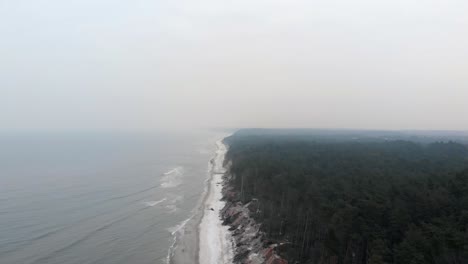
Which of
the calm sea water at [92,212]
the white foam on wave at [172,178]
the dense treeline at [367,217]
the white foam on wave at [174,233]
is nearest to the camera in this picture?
the dense treeline at [367,217]

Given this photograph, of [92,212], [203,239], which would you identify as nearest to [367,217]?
[203,239]

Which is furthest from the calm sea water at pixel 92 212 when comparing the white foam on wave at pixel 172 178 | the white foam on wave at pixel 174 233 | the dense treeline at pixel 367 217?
the dense treeline at pixel 367 217

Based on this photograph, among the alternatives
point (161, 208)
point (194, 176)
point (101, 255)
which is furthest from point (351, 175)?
point (194, 176)

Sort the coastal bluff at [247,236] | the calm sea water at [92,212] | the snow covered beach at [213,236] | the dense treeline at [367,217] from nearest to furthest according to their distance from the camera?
1. the dense treeline at [367,217]
2. the coastal bluff at [247,236]
3. the snow covered beach at [213,236]
4. the calm sea water at [92,212]

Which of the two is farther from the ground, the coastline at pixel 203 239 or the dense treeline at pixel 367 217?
the dense treeline at pixel 367 217

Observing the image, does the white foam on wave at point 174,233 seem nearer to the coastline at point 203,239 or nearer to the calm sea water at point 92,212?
the coastline at point 203,239

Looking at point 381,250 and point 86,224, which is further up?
point 381,250

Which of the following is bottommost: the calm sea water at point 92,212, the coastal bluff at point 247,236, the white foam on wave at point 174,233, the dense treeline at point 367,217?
the white foam on wave at point 174,233

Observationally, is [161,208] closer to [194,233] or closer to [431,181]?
[194,233]
